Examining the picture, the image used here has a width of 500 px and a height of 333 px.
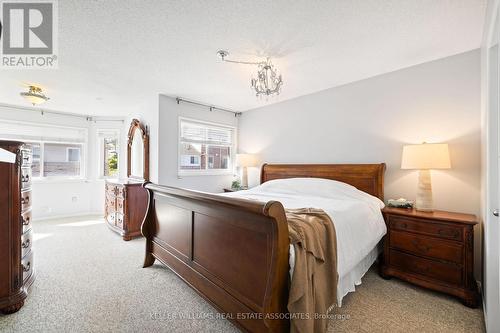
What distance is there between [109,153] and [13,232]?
415cm

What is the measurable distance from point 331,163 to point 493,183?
192 cm

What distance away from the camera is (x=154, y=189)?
8.46 feet

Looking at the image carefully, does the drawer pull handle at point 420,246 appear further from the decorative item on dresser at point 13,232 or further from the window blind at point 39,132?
the window blind at point 39,132

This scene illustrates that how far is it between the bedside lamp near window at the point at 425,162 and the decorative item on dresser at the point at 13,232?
3788 millimetres

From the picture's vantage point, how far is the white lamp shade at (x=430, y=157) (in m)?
2.26

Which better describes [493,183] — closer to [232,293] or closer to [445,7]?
[445,7]

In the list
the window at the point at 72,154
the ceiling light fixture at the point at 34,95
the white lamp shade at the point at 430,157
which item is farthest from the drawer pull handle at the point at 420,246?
the window at the point at 72,154

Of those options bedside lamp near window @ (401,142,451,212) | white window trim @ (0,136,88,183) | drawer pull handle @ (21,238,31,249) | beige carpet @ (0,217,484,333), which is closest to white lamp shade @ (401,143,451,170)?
bedside lamp near window @ (401,142,451,212)

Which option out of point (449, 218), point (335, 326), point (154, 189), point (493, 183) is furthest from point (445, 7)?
point (154, 189)

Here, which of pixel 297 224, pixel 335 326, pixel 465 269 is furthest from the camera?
pixel 465 269

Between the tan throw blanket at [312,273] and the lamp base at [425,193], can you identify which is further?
the lamp base at [425,193]

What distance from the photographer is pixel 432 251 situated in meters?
2.16

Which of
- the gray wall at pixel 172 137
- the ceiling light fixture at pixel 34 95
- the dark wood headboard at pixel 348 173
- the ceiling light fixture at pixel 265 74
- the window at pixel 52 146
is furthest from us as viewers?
the window at pixel 52 146

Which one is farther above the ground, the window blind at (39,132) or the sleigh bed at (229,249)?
the window blind at (39,132)
